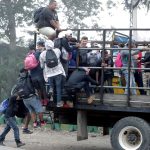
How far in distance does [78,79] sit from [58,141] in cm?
394

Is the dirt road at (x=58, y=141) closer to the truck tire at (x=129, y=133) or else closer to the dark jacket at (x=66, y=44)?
the truck tire at (x=129, y=133)

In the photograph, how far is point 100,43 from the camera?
35.0ft

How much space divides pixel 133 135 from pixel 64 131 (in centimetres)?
642

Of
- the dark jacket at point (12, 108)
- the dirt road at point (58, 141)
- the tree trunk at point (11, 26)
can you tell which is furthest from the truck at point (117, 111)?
the tree trunk at point (11, 26)

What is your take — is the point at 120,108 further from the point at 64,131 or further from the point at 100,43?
the point at 64,131

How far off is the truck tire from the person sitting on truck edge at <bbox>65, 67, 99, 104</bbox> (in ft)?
2.68

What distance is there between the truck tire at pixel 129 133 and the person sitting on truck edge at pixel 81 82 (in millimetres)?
816

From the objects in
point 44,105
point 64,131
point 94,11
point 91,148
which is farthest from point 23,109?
point 94,11

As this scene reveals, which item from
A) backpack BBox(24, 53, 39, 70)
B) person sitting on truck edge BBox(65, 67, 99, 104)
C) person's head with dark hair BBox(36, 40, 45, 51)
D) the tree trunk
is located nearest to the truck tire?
person sitting on truck edge BBox(65, 67, 99, 104)

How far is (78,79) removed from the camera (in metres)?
9.83

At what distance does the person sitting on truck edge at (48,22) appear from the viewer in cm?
1038

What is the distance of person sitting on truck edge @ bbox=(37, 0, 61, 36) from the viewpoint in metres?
10.4

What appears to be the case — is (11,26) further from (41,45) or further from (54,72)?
(54,72)

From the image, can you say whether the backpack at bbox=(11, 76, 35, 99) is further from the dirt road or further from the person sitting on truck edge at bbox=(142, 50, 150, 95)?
the person sitting on truck edge at bbox=(142, 50, 150, 95)
